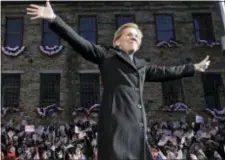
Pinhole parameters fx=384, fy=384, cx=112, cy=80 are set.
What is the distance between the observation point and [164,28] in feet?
68.3

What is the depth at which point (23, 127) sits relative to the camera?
57.1 ft

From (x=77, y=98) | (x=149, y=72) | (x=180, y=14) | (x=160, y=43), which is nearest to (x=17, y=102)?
(x=77, y=98)

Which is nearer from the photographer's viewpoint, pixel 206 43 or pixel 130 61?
pixel 130 61

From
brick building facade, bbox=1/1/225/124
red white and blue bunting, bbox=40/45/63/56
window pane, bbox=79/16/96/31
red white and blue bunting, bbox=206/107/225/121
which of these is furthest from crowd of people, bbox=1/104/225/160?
window pane, bbox=79/16/96/31

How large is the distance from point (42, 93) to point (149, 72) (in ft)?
53.1

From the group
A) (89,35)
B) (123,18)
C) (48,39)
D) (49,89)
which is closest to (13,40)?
(48,39)

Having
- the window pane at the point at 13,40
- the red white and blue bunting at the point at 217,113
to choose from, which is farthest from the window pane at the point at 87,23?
the red white and blue bunting at the point at 217,113

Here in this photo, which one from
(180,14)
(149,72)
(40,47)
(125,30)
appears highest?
(180,14)

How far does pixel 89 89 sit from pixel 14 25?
5501mm

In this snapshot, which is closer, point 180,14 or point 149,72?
point 149,72

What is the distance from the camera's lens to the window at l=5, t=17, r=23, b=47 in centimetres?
2023

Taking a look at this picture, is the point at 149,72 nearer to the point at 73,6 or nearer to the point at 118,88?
the point at 118,88

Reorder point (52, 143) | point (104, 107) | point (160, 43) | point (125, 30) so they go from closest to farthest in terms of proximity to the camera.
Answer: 1. point (104, 107)
2. point (125, 30)
3. point (52, 143)
4. point (160, 43)

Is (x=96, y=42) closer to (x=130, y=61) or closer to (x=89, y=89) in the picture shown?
(x=89, y=89)
